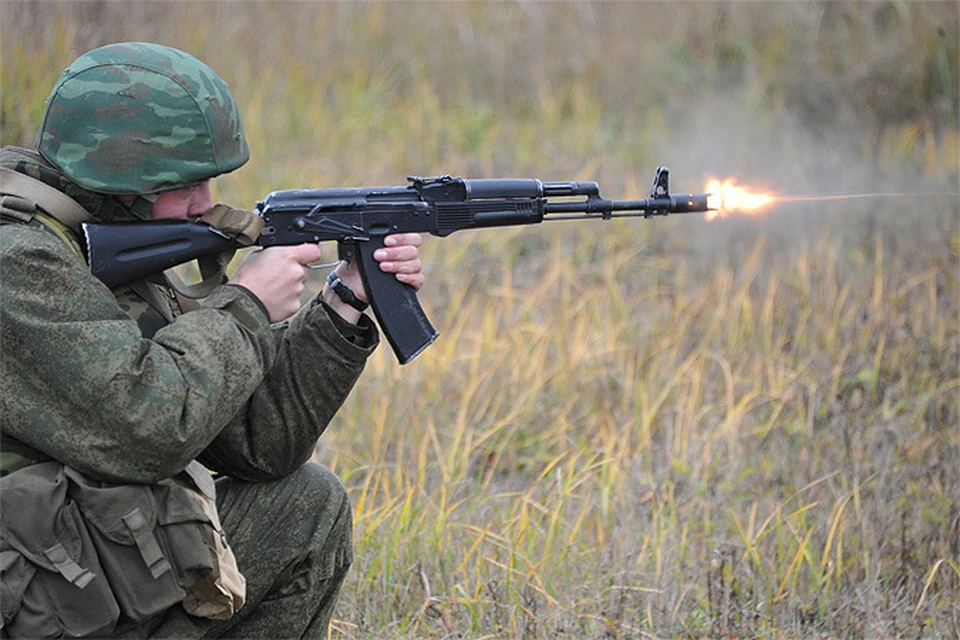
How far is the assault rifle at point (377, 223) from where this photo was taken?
2342 millimetres

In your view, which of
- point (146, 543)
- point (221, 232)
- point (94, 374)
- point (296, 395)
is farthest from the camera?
point (296, 395)

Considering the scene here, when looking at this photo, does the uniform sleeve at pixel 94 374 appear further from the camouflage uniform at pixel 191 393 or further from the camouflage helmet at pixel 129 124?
the camouflage helmet at pixel 129 124

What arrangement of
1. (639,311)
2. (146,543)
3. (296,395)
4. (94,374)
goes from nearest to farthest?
(94,374)
(146,543)
(296,395)
(639,311)

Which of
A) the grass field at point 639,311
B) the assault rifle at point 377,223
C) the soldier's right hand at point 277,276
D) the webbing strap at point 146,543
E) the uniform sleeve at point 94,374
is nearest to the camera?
the uniform sleeve at point 94,374

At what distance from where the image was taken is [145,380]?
2.16m

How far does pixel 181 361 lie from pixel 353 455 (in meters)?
2.16

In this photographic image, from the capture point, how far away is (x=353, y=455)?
4.33 metres

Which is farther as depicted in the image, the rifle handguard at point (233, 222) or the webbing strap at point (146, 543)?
the rifle handguard at point (233, 222)

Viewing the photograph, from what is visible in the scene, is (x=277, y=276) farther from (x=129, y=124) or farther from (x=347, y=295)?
(x=129, y=124)

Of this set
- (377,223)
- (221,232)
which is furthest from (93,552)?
(377,223)

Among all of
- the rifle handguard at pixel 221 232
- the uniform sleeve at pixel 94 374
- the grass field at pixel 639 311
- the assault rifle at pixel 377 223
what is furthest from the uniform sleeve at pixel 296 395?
the grass field at pixel 639 311

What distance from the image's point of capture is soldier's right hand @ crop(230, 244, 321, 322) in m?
2.45

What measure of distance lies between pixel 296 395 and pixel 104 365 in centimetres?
59

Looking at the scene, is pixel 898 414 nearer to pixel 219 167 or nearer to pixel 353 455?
pixel 353 455
